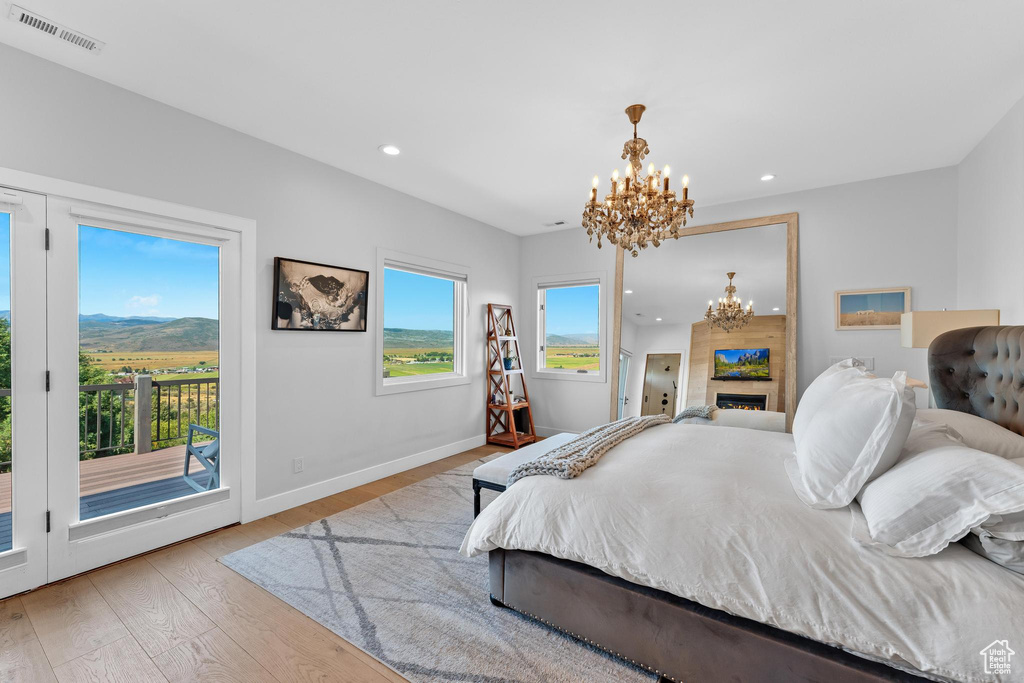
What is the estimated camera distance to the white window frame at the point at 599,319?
508 cm

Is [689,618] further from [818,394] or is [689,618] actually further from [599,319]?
[599,319]

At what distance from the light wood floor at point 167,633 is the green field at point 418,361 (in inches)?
85.7

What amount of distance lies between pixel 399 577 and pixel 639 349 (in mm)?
3361

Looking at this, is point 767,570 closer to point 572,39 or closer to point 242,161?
point 572,39

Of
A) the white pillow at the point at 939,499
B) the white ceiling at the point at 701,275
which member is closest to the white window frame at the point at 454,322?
the white ceiling at the point at 701,275

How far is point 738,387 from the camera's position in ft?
13.6

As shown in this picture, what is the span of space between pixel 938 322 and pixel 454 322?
4.04m

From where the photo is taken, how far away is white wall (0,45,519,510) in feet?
7.44

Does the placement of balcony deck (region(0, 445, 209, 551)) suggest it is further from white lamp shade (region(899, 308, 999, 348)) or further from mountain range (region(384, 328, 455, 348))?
white lamp shade (region(899, 308, 999, 348))

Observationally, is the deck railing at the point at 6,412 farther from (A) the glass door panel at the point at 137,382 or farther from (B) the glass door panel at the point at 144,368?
(B) the glass door panel at the point at 144,368

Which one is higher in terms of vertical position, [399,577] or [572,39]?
[572,39]

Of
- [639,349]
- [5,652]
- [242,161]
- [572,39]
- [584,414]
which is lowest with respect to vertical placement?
[5,652]

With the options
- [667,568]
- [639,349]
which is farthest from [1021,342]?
[639,349]

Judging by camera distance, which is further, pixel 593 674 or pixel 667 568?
pixel 593 674
